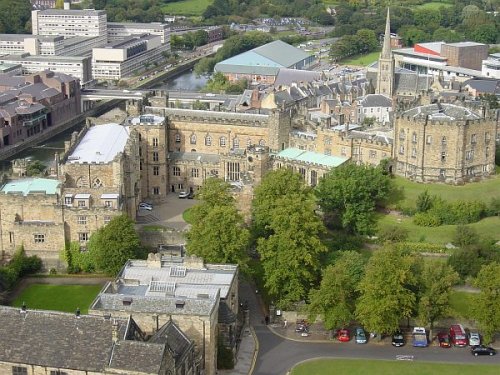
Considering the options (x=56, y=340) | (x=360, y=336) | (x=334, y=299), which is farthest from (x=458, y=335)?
(x=56, y=340)

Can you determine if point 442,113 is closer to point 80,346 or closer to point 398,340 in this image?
point 398,340

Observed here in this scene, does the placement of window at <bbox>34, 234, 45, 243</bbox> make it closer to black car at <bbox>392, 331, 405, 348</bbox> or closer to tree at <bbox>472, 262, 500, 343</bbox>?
black car at <bbox>392, 331, 405, 348</bbox>

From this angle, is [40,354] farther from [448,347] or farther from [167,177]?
[167,177]

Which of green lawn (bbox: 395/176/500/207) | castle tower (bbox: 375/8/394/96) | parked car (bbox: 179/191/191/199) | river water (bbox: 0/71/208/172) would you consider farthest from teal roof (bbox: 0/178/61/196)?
castle tower (bbox: 375/8/394/96)

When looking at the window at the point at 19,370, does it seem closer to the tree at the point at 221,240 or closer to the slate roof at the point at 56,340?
the slate roof at the point at 56,340

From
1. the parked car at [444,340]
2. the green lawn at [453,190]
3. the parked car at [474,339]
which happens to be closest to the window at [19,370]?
the parked car at [444,340]

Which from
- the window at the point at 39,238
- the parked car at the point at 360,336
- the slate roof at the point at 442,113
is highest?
the slate roof at the point at 442,113

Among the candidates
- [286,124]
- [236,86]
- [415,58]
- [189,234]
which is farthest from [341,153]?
[415,58]
